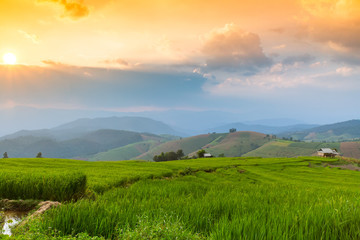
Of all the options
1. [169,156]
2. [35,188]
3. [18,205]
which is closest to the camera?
[18,205]

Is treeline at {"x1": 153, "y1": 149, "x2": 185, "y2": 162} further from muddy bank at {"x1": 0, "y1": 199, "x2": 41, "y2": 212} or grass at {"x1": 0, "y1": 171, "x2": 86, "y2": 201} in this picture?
muddy bank at {"x1": 0, "y1": 199, "x2": 41, "y2": 212}

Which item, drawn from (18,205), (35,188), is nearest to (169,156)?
(35,188)

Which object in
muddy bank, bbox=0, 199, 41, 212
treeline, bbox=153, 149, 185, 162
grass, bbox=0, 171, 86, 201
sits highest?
grass, bbox=0, 171, 86, 201

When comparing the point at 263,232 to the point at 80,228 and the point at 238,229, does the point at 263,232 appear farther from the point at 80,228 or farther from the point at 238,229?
the point at 80,228

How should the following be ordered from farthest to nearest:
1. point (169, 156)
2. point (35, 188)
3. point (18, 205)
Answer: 1. point (169, 156)
2. point (35, 188)
3. point (18, 205)

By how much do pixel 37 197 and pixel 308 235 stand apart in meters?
13.4

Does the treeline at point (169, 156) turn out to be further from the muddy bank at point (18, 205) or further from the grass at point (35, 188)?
the muddy bank at point (18, 205)

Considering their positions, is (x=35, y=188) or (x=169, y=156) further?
(x=169, y=156)

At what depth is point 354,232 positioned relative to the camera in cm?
443

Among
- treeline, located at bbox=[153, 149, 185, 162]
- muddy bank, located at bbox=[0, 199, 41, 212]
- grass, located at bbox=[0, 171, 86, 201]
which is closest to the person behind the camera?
muddy bank, located at bbox=[0, 199, 41, 212]

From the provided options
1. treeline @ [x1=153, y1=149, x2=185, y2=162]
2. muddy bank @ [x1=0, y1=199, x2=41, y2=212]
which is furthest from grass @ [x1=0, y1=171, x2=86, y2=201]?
treeline @ [x1=153, y1=149, x2=185, y2=162]

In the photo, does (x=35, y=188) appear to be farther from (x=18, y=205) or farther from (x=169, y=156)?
(x=169, y=156)

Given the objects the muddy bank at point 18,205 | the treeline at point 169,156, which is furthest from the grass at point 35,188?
the treeline at point 169,156

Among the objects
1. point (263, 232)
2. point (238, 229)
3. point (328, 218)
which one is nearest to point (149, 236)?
point (238, 229)
